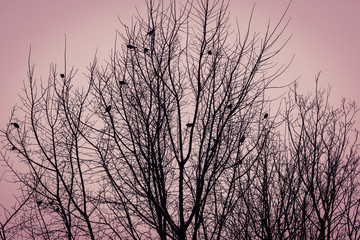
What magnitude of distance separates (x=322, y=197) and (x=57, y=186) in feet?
19.0

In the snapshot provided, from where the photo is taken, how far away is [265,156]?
21.6 ft

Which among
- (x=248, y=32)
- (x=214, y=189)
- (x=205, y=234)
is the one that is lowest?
(x=205, y=234)

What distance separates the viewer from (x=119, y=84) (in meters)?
4.72

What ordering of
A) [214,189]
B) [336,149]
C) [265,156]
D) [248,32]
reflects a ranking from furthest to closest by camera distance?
1. [336,149]
2. [265,156]
3. [214,189]
4. [248,32]

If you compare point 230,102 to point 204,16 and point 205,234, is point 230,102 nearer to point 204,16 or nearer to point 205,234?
point 204,16

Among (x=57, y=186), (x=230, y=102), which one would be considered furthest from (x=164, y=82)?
(x=57, y=186)

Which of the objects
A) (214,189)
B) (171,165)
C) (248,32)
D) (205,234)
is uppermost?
(248,32)

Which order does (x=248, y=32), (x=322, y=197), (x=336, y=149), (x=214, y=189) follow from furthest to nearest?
(x=336, y=149) < (x=322, y=197) < (x=214, y=189) < (x=248, y=32)

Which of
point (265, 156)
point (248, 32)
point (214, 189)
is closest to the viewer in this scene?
point (248, 32)

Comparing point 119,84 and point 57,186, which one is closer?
point 119,84

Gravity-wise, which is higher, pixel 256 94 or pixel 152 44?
pixel 152 44

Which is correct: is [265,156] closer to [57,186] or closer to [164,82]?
[164,82]

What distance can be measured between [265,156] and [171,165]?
202 centimetres

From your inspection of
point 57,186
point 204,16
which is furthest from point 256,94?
point 57,186
